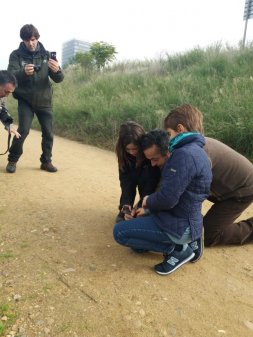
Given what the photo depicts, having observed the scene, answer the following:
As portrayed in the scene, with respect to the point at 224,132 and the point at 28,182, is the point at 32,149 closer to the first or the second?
the point at 28,182

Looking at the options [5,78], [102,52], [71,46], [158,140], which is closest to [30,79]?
[5,78]

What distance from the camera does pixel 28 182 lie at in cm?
444

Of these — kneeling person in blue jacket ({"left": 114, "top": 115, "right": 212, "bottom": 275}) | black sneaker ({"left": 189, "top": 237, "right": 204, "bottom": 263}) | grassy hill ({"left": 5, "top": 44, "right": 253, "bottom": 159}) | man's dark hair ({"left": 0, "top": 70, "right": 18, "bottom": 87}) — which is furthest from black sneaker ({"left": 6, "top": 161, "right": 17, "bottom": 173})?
black sneaker ({"left": 189, "top": 237, "right": 204, "bottom": 263})

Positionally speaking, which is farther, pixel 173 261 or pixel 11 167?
pixel 11 167

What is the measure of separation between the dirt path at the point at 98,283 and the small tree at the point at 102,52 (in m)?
13.0

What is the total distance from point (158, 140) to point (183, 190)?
486 millimetres

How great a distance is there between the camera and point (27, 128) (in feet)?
15.6

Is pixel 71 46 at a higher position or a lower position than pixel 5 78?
higher

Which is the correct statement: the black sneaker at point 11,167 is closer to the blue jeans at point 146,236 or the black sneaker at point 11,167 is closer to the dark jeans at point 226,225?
the blue jeans at point 146,236

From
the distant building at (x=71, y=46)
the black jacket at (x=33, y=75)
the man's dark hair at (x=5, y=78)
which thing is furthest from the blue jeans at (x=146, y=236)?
the distant building at (x=71, y=46)

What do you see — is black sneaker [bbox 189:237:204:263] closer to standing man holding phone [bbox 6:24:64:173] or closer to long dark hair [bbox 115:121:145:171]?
long dark hair [bbox 115:121:145:171]

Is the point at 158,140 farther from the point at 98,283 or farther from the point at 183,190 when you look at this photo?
the point at 98,283

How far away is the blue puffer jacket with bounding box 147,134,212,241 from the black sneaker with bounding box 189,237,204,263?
0.22 metres

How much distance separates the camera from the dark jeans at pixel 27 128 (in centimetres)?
473
